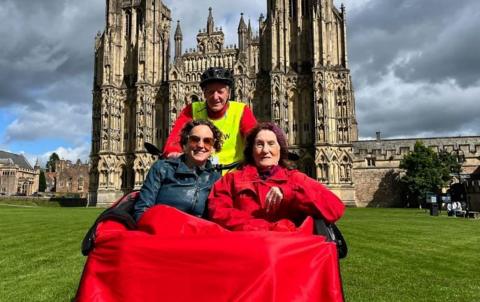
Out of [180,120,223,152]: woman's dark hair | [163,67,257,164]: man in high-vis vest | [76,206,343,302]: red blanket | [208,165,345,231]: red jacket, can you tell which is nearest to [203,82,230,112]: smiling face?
[163,67,257,164]: man in high-vis vest

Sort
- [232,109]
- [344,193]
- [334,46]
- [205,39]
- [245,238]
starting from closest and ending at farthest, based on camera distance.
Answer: [245,238] < [232,109] < [344,193] < [334,46] < [205,39]

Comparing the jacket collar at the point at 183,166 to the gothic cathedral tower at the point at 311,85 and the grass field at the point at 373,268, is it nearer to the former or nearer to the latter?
the grass field at the point at 373,268

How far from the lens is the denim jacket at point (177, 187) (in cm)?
414

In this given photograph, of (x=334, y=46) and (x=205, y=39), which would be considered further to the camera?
(x=205, y=39)

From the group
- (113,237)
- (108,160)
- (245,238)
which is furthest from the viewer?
(108,160)

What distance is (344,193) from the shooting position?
41375 millimetres

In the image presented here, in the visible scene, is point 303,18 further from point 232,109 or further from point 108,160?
point 232,109

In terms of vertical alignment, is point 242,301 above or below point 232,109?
below

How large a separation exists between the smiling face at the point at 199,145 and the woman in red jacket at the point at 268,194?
16.4 inches

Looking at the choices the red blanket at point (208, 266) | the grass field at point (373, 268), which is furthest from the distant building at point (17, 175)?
the red blanket at point (208, 266)

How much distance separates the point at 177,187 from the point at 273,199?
3.34ft

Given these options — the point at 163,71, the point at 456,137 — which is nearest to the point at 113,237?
the point at 163,71

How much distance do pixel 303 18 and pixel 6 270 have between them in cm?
4312

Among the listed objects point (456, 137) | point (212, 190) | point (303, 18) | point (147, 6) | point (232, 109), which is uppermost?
point (147, 6)
